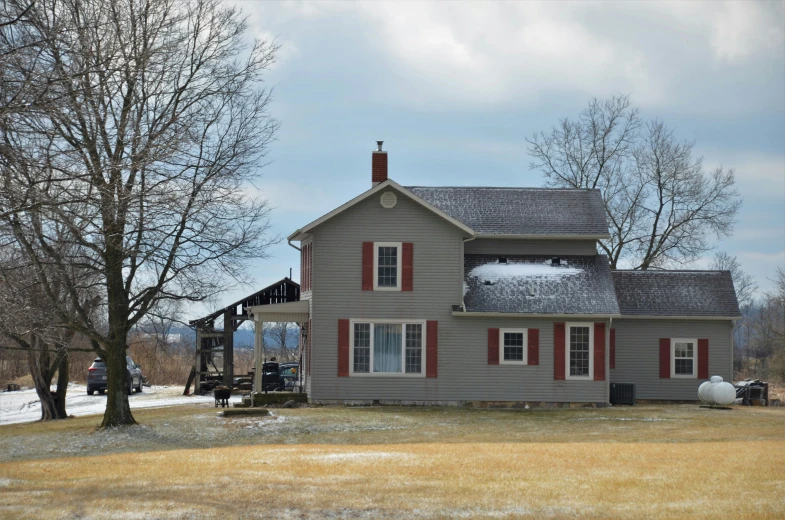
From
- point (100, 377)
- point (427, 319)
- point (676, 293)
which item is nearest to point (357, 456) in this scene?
point (427, 319)

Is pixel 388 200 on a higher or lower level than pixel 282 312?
higher

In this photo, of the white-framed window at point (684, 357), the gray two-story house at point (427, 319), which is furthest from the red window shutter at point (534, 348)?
the white-framed window at point (684, 357)

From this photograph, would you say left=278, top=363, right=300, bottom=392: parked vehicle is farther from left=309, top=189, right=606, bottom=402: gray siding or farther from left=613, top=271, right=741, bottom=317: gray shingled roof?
left=613, top=271, right=741, bottom=317: gray shingled roof

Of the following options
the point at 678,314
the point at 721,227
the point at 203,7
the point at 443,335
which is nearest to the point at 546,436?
the point at 443,335

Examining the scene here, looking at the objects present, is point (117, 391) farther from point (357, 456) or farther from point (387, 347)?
point (357, 456)

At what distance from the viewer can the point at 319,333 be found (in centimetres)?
3103

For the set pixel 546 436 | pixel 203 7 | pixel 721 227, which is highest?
pixel 203 7

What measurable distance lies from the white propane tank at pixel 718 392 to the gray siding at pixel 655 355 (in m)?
1.70

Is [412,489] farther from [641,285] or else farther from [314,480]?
[641,285]

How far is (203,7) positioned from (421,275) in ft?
36.1

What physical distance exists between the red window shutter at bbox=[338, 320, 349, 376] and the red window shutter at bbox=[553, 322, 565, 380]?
22.8 feet

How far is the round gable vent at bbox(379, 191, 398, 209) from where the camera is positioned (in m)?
31.1

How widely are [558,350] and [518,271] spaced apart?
3352 mm

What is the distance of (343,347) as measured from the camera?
1219 inches
